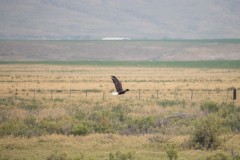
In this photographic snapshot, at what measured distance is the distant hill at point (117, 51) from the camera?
133375 mm

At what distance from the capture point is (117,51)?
5497 inches

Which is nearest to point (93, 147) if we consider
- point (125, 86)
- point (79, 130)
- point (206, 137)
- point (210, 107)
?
point (79, 130)

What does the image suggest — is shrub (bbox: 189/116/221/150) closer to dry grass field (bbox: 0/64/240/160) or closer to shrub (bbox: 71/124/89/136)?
dry grass field (bbox: 0/64/240/160)

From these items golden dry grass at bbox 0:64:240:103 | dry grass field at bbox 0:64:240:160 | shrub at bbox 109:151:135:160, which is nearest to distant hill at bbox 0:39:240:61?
golden dry grass at bbox 0:64:240:103

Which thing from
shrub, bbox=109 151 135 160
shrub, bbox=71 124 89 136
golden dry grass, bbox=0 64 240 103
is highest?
shrub, bbox=109 151 135 160

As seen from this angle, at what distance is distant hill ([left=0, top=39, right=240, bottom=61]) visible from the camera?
438 ft

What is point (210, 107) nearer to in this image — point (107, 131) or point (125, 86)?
point (107, 131)

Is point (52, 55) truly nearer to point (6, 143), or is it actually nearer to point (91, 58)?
point (91, 58)

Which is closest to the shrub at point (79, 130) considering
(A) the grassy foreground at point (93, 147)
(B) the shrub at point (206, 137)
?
(A) the grassy foreground at point (93, 147)

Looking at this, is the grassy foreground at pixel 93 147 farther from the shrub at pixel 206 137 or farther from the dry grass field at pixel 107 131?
the shrub at pixel 206 137

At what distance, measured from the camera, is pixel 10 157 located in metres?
19.9

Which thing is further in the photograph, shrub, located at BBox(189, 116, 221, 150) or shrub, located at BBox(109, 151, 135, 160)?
shrub, located at BBox(189, 116, 221, 150)

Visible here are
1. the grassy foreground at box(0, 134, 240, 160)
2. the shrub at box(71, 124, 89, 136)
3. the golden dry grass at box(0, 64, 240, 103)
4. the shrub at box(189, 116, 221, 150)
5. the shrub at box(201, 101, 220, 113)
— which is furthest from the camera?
the golden dry grass at box(0, 64, 240, 103)

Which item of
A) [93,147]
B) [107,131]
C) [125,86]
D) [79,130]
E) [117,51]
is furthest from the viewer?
[117,51]
